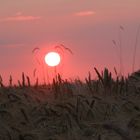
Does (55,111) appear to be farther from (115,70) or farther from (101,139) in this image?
(115,70)

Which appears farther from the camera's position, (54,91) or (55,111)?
(54,91)

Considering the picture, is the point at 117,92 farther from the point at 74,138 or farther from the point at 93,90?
the point at 74,138

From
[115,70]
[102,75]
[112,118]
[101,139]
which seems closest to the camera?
[101,139]

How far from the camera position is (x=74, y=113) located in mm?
5871

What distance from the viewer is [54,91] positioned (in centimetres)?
718

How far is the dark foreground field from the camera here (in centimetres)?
546

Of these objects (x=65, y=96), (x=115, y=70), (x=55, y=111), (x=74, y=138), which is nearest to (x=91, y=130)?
(x=74, y=138)

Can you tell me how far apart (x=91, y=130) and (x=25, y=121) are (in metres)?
0.77

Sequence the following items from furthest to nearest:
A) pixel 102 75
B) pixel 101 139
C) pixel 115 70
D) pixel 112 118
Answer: pixel 115 70 → pixel 102 75 → pixel 112 118 → pixel 101 139

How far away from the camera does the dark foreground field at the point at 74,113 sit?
215 inches

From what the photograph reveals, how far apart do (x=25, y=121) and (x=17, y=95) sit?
2.81ft

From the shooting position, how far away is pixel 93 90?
7.10 m

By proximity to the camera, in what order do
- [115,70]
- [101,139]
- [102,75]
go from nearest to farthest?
1. [101,139]
2. [102,75]
3. [115,70]

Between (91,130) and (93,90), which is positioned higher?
(93,90)
